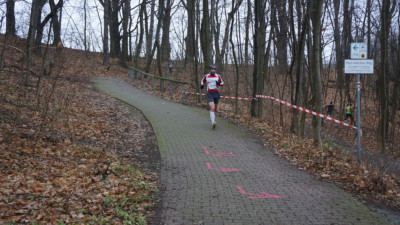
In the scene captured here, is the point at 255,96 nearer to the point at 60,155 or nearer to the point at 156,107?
the point at 156,107

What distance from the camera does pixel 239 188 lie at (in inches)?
252

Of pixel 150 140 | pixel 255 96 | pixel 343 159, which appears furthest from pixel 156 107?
→ pixel 343 159

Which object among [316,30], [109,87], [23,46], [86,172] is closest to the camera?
[86,172]

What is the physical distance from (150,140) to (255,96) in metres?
5.36

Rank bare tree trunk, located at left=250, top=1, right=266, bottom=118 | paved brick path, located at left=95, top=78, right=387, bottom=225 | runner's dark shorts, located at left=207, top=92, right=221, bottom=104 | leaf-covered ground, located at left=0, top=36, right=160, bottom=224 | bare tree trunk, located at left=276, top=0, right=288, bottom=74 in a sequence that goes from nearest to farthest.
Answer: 1. leaf-covered ground, located at left=0, top=36, right=160, bottom=224
2. paved brick path, located at left=95, top=78, right=387, bottom=225
3. runner's dark shorts, located at left=207, top=92, right=221, bottom=104
4. bare tree trunk, located at left=250, top=1, right=266, bottom=118
5. bare tree trunk, located at left=276, top=0, right=288, bottom=74

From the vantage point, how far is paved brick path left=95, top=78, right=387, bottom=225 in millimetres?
5132

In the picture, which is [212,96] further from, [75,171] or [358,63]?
[75,171]

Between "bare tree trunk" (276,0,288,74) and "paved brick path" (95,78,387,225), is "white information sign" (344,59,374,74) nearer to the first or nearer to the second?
"paved brick path" (95,78,387,225)

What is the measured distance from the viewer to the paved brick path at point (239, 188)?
513 cm

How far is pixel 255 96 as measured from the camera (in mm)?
14008

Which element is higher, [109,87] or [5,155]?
[109,87]

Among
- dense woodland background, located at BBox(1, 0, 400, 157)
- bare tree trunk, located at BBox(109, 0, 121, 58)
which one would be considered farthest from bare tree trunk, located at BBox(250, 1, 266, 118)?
bare tree trunk, located at BBox(109, 0, 121, 58)

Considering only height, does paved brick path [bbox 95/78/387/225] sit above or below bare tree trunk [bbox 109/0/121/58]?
below

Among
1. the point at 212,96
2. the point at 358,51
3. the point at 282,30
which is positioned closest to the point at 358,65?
the point at 358,51
